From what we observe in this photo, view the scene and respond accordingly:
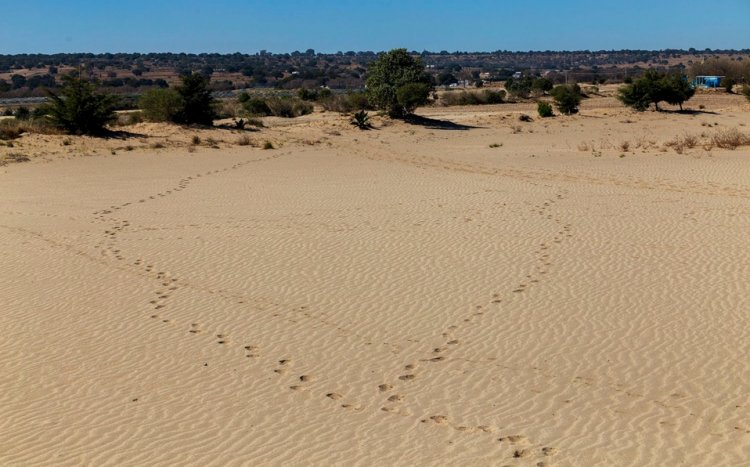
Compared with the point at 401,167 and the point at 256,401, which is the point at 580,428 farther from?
the point at 401,167

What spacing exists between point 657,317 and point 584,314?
80cm

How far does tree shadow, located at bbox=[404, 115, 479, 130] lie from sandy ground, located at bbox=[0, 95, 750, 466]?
683 inches

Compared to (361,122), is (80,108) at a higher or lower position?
higher

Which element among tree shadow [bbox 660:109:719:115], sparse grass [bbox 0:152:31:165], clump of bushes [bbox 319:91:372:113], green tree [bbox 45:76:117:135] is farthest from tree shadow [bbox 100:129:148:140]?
tree shadow [bbox 660:109:719:115]

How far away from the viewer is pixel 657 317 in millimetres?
10023

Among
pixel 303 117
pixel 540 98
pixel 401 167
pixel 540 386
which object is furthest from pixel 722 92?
pixel 540 386

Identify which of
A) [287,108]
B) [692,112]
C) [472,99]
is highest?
[287,108]

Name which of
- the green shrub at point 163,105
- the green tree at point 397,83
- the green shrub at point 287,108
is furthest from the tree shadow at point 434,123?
the green shrub at point 163,105

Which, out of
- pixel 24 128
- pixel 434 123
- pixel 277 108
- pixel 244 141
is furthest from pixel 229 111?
pixel 24 128

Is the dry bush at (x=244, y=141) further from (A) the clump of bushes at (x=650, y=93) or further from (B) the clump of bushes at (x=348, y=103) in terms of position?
(A) the clump of bushes at (x=650, y=93)

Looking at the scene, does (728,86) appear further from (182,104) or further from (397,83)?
(182,104)

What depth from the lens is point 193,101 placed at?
35906 millimetres

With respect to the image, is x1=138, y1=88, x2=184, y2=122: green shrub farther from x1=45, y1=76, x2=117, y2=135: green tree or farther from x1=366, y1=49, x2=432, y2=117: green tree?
x1=366, y1=49, x2=432, y2=117: green tree

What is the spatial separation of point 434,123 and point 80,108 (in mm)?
16181
